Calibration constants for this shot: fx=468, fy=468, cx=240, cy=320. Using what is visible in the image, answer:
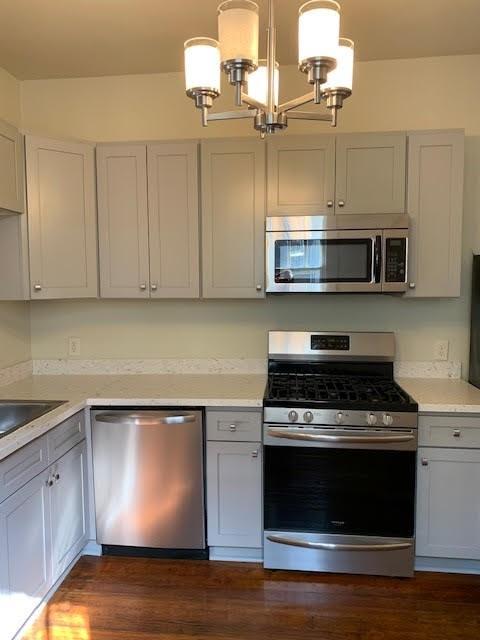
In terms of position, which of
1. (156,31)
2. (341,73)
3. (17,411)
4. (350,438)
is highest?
(156,31)

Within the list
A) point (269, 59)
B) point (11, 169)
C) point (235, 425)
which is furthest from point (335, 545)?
point (11, 169)

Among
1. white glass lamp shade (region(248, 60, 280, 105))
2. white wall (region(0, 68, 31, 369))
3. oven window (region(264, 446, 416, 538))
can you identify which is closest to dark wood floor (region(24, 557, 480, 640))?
→ oven window (region(264, 446, 416, 538))

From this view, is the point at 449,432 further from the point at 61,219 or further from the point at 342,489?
the point at 61,219

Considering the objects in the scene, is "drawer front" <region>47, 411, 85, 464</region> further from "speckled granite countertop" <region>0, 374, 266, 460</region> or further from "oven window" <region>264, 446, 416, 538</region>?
"oven window" <region>264, 446, 416, 538</region>

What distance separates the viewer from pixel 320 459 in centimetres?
232

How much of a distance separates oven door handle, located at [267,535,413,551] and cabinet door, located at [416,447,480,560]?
13 cm

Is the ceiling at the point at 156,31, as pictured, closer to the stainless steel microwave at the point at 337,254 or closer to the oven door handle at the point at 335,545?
the stainless steel microwave at the point at 337,254

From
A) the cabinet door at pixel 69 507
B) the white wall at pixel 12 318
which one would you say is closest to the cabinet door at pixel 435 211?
the cabinet door at pixel 69 507

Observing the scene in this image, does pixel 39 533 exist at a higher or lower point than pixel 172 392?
lower

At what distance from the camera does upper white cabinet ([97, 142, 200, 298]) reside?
2668 mm

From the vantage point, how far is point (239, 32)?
1305mm

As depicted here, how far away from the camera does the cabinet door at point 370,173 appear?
99.3 inches

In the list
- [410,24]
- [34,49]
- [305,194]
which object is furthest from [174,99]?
[410,24]

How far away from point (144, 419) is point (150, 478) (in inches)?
12.4
